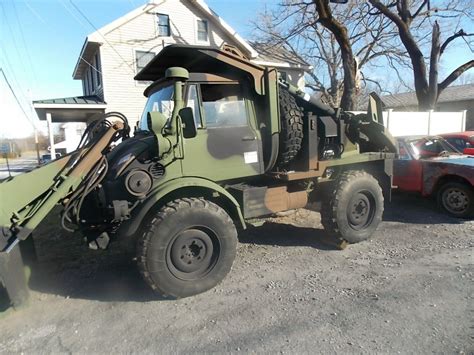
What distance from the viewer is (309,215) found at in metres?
7.06

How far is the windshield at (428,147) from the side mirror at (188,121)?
5.44m

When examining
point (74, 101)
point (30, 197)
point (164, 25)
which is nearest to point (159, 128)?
point (30, 197)

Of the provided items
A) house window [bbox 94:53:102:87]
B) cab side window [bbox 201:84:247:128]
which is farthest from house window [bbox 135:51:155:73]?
cab side window [bbox 201:84:247:128]

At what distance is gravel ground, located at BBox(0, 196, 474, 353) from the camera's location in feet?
9.91

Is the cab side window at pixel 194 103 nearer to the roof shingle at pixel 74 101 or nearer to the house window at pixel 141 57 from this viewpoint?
the roof shingle at pixel 74 101

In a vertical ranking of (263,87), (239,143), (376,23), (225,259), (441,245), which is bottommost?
(441,245)

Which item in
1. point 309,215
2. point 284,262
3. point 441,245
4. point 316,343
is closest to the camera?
point 316,343

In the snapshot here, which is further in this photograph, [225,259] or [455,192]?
[455,192]

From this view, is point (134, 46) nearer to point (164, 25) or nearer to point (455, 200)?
point (164, 25)

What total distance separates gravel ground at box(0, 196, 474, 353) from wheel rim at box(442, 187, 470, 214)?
1226 mm

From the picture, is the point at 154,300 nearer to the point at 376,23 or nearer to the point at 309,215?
the point at 309,215

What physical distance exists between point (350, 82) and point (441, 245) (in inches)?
474

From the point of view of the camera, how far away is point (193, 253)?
3.96m

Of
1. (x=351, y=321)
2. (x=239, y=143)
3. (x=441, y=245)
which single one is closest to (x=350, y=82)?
(x=441, y=245)
